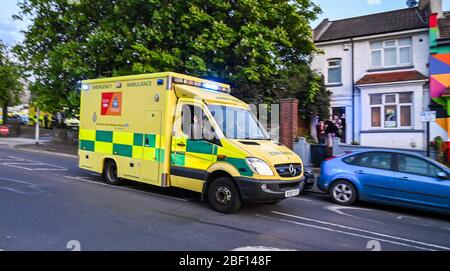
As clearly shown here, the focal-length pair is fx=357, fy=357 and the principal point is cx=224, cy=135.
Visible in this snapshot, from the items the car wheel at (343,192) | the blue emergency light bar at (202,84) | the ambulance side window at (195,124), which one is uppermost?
the blue emergency light bar at (202,84)

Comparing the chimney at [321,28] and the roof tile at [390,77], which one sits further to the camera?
the chimney at [321,28]

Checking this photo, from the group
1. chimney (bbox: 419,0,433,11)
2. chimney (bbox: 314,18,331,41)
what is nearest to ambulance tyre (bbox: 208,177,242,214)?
chimney (bbox: 314,18,331,41)

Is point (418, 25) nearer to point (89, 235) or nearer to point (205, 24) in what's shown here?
point (205, 24)

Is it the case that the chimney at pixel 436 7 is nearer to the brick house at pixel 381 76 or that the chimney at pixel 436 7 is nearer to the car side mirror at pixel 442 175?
the brick house at pixel 381 76

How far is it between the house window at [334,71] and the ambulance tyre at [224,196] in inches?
599

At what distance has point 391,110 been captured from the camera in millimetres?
18547

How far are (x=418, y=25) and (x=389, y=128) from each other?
5.40m

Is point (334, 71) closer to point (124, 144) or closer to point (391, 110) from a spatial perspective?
point (391, 110)

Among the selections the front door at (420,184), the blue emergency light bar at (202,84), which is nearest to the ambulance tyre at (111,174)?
the blue emergency light bar at (202,84)

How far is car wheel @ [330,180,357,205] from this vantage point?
8.65 m

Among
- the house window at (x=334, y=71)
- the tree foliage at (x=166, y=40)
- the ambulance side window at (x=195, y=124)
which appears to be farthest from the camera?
the house window at (x=334, y=71)

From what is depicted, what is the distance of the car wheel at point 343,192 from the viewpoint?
28.4 ft

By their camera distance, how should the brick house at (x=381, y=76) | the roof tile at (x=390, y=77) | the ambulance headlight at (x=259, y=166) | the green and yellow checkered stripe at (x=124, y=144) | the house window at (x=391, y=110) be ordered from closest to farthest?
1. the ambulance headlight at (x=259, y=166)
2. the green and yellow checkered stripe at (x=124, y=144)
3. the roof tile at (x=390, y=77)
4. the brick house at (x=381, y=76)
5. the house window at (x=391, y=110)

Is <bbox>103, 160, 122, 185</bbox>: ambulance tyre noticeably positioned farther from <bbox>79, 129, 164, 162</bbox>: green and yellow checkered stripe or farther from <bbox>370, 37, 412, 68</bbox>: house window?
<bbox>370, 37, 412, 68</bbox>: house window
